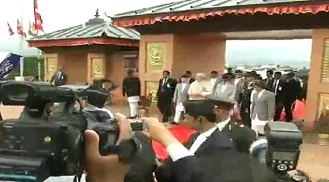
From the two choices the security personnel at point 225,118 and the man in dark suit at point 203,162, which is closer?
the man in dark suit at point 203,162

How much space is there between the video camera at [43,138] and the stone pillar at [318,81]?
30.9ft

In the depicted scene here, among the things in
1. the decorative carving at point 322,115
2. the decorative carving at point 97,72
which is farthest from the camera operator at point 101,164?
the decorative carving at point 97,72

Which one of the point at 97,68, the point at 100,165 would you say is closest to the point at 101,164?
the point at 100,165

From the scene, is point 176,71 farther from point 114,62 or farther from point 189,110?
point 189,110

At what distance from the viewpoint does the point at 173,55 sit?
44.6 ft

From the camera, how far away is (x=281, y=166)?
2.35 m

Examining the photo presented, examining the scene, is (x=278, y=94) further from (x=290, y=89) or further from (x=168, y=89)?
(x=168, y=89)

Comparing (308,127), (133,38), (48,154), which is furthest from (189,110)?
(133,38)

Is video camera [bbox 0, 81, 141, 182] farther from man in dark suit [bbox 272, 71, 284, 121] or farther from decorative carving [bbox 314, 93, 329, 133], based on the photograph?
man in dark suit [bbox 272, 71, 284, 121]

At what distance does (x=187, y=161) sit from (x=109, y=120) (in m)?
0.64

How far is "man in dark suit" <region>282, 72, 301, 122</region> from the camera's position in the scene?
11.1 m

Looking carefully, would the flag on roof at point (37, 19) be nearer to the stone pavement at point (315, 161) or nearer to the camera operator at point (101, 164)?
the stone pavement at point (315, 161)

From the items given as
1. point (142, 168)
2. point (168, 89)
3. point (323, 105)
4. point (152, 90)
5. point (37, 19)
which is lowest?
point (152, 90)

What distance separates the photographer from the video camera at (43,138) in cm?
190
